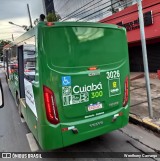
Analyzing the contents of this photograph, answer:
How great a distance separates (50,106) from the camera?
11.8ft

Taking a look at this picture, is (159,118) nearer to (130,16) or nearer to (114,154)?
(114,154)

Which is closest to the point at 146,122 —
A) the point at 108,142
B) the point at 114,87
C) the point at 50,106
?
the point at 108,142

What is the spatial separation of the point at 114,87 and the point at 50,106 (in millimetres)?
1329

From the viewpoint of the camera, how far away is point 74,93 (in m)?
3.74

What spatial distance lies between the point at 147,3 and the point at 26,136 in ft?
31.8

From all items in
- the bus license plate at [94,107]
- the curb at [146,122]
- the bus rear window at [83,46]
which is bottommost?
the curb at [146,122]

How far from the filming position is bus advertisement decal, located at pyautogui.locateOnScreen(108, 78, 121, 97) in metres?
4.16

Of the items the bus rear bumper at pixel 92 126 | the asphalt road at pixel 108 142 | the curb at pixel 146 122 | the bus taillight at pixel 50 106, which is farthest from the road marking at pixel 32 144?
the curb at pixel 146 122

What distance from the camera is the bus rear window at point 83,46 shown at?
351 centimetres

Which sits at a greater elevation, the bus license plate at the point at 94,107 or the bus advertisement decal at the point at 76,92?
the bus advertisement decal at the point at 76,92

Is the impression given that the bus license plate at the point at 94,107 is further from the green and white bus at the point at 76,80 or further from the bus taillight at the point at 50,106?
the bus taillight at the point at 50,106

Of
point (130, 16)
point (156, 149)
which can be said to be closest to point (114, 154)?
point (156, 149)

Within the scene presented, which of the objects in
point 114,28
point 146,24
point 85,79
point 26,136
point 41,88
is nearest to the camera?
point 41,88

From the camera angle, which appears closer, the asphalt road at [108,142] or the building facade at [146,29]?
the asphalt road at [108,142]
